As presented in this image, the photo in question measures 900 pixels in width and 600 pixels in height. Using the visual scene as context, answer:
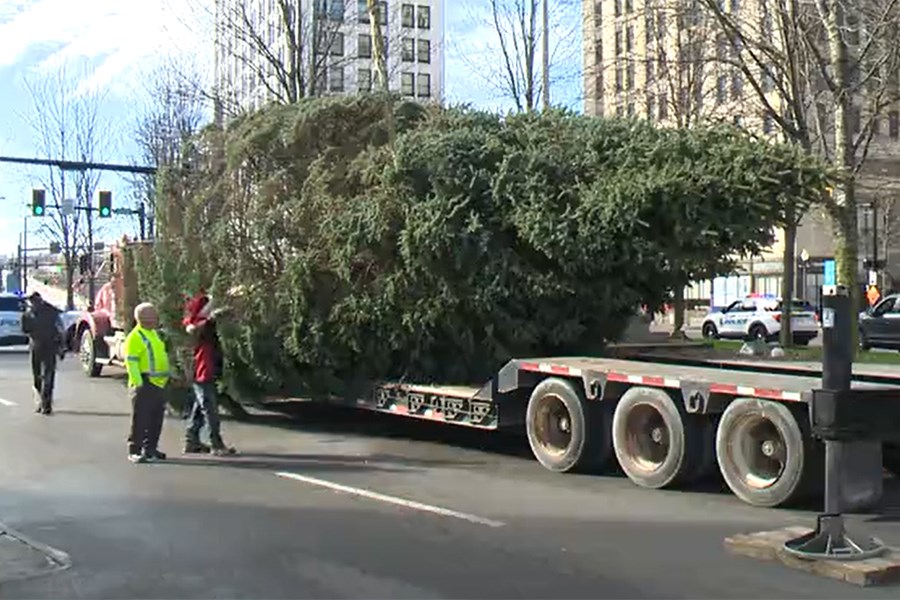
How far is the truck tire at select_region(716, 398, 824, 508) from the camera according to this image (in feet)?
27.7

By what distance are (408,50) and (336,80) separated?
10.2 feet

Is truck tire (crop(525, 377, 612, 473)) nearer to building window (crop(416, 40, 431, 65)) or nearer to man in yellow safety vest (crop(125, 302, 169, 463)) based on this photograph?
man in yellow safety vest (crop(125, 302, 169, 463))

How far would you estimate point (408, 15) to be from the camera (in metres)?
34.4

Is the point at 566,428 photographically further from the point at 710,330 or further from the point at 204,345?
the point at 710,330

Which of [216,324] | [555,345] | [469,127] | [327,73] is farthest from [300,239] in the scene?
[327,73]

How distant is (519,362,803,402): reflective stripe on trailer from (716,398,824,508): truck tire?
0.10 m

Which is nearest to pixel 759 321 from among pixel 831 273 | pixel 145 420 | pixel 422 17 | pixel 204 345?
pixel 831 273

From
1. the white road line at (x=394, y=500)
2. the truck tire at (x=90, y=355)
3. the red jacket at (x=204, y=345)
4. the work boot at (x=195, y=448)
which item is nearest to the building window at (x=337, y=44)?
the truck tire at (x=90, y=355)

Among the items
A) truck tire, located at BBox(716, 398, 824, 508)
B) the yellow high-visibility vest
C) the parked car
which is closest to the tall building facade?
the parked car

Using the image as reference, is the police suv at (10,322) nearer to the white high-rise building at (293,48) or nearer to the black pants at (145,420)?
the white high-rise building at (293,48)

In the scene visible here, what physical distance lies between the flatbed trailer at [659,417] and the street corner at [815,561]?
4.22 feet

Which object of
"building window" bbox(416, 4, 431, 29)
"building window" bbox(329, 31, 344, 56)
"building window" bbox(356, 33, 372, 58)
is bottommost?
"building window" bbox(329, 31, 344, 56)

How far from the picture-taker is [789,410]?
28.0ft

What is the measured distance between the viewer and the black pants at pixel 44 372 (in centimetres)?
1534
